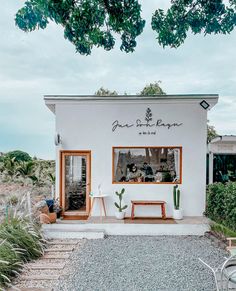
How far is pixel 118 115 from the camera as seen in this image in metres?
9.95

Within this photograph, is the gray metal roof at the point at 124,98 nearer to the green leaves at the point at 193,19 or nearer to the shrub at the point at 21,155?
the green leaves at the point at 193,19

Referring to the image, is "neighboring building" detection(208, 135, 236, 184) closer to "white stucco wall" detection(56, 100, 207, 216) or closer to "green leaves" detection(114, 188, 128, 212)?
"white stucco wall" detection(56, 100, 207, 216)

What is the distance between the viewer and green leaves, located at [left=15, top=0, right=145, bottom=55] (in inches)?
222

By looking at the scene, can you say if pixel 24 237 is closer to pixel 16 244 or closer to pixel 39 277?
pixel 16 244

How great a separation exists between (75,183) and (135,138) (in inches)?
101

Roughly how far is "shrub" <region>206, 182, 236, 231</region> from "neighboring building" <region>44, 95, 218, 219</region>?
71 centimetres

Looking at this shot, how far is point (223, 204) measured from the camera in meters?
8.20

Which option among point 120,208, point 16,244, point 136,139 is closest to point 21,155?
point 136,139

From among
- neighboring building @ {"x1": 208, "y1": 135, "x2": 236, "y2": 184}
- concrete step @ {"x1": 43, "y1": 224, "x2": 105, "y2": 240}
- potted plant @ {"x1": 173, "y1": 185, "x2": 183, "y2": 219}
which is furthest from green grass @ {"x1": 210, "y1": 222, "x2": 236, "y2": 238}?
neighboring building @ {"x1": 208, "y1": 135, "x2": 236, "y2": 184}

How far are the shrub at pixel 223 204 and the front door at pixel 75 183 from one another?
3.97m

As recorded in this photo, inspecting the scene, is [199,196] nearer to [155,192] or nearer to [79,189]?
[155,192]

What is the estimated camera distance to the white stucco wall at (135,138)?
A: 9.92m

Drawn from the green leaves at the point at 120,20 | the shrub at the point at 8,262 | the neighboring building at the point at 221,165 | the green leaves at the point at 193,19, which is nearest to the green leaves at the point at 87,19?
the green leaves at the point at 120,20

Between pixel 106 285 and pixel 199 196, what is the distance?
19.0ft
